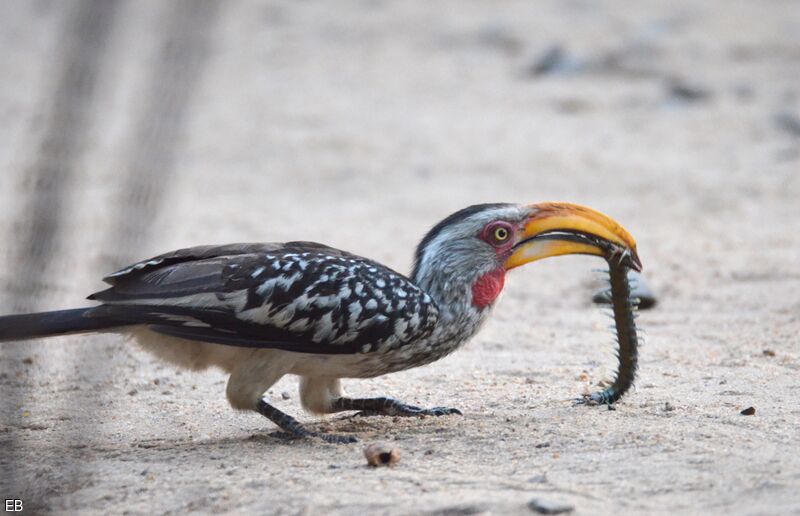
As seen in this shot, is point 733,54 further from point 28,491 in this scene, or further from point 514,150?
point 28,491

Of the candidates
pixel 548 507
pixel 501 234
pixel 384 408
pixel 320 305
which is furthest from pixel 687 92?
pixel 548 507

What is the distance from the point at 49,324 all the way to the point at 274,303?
0.81 meters

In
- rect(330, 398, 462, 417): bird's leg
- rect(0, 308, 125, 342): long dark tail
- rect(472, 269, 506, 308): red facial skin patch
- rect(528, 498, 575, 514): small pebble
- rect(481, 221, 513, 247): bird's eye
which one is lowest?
rect(528, 498, 575, 514): small pebble

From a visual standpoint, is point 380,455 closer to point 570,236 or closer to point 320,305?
point 320,305

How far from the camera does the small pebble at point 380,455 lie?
3.65m

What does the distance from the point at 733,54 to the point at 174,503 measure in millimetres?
9737

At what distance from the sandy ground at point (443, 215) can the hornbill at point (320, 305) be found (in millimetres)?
269

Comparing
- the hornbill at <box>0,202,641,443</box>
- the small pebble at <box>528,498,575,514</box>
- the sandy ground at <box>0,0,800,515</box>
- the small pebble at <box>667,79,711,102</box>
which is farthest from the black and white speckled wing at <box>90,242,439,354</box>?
the small pebble at <box>667,79,711,102</box>

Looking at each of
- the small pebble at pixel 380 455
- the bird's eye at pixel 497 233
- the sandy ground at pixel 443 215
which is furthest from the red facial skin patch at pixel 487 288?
the small pebble at pixel 380 455

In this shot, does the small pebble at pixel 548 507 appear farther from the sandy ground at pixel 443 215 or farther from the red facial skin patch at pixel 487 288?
the red facial skin patch at pixel 487 288

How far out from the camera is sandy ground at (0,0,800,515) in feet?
11.2

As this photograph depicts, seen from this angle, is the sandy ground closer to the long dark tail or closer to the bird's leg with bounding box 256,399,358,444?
the bird's leg with bounding box 256,399,358,444

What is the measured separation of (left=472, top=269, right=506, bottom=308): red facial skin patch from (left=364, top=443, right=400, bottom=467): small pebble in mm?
847

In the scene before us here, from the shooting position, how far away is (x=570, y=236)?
170 inches
